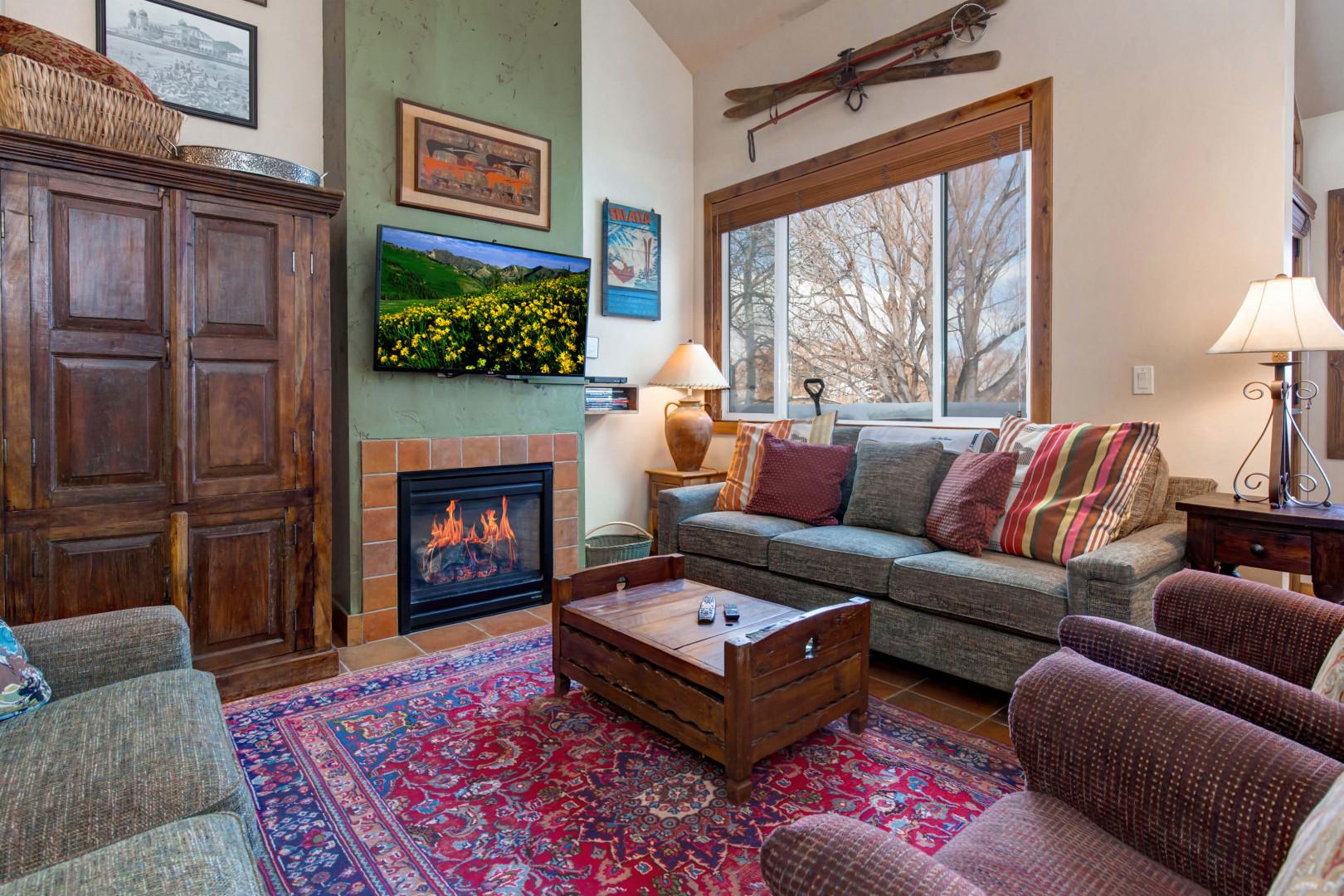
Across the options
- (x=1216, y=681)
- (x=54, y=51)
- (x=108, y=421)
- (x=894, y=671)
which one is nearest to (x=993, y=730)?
(x=894, y=671)

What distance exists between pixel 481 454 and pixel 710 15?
3.16m

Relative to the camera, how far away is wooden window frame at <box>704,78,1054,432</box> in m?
3.18

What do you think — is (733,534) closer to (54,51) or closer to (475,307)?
(475,307)

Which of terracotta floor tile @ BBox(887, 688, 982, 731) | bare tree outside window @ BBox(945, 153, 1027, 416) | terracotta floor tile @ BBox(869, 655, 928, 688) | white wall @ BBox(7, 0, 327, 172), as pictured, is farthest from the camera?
bare tree outside window @ BBox(945, 153, 1027, 416)

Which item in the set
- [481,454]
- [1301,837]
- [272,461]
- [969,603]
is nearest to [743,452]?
[481,454]

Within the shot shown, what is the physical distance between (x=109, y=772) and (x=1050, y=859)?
1.52m

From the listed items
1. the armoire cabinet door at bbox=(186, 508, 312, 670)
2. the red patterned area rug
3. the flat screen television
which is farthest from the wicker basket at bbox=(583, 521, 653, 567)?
the armoire cabinet door at bbox=(186, 508, 312, 670)

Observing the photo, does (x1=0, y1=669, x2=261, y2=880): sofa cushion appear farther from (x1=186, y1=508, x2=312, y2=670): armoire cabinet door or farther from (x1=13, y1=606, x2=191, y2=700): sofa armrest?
(x1=186, y1=508, x2=312, y2=670): armoire cabinet door

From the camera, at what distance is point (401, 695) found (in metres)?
2.55

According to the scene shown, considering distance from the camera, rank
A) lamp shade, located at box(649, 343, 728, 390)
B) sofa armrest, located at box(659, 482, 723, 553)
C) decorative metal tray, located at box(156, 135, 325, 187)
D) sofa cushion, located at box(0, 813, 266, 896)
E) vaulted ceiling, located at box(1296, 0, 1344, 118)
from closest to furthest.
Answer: sofa cushion, located at box(0, 813, 266, 896)
decorative metal tray, located at box(156, 135, 325, 187)
vaulted ceiling, located at box(1296, 0, 1344, 118)
sofa armrest, located at box(659, 482, 723, 553)
lamp shade, located at box(649, 343, 728, 390)

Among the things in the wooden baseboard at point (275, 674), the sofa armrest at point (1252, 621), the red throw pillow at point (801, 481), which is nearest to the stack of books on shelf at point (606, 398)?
the red throw pillow at point (801, 481)

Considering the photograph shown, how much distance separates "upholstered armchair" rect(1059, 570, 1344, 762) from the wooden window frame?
1.89 meters

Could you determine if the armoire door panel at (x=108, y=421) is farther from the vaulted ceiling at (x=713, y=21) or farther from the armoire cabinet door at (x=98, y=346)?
the vaulted ceiling at (x=713, y=21)

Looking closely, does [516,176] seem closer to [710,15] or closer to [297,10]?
[297,10]
